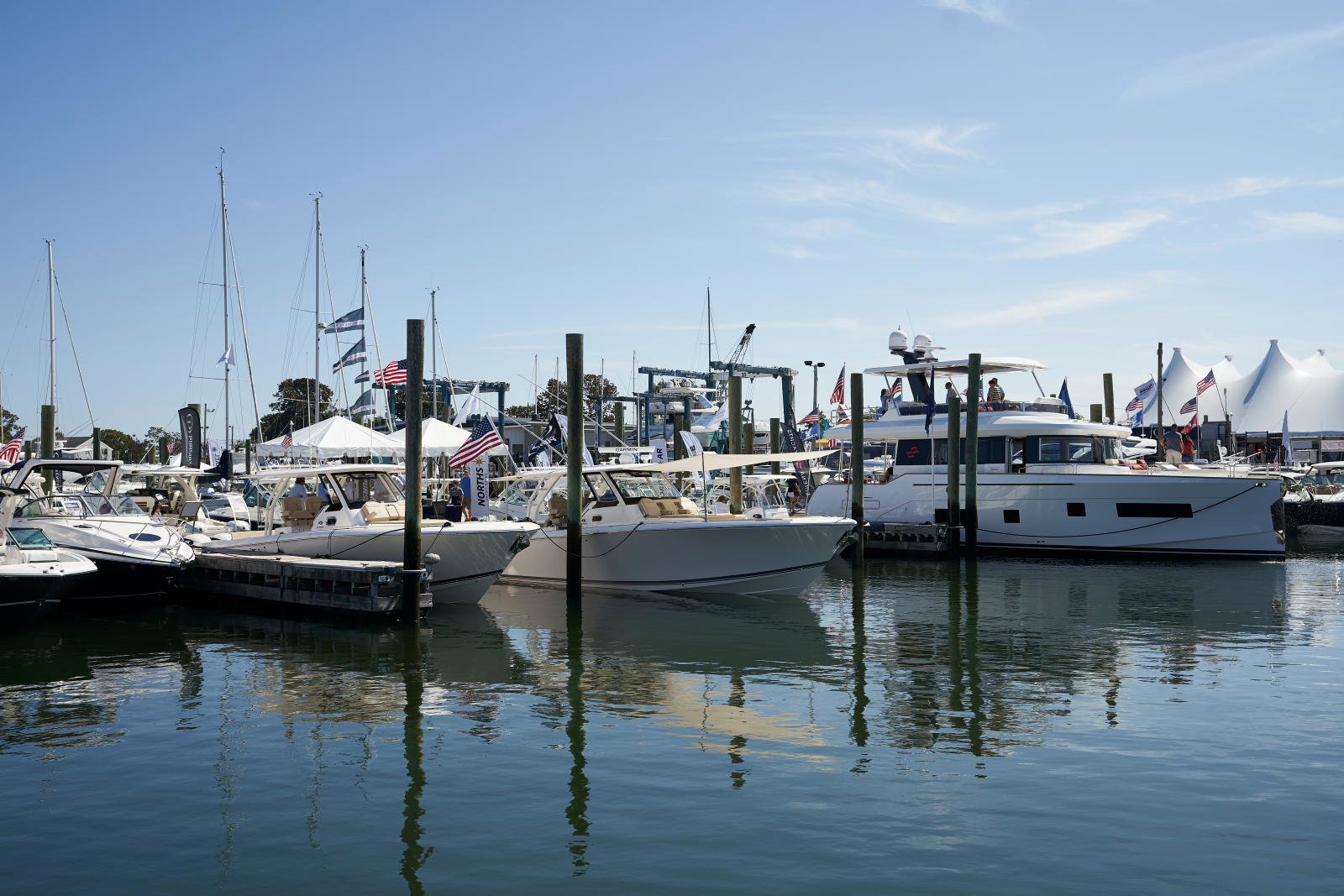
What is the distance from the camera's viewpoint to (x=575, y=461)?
795 inches

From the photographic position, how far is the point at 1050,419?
30234mm

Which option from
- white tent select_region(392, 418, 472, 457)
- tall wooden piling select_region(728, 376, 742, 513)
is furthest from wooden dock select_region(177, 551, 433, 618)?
tall wooden piling select_region(728, 376, 742, 513)

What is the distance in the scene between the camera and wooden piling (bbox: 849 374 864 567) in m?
27.2

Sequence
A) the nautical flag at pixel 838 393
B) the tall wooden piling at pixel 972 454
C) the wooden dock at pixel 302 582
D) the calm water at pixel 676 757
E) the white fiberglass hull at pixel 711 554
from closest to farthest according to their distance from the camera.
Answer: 1. the calm water at pixel 676 757
2. the wooden dock at pixel 302 582
3. the white fiberglass hull at pixel 711 554
4. the tall wooden piling at pixel 972 454
5. the nautical flag at pixel 838 393

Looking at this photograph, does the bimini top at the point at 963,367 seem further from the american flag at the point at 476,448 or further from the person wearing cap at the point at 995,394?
the american flag at the point at 476,448

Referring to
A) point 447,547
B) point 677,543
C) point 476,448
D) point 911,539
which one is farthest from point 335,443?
point 911,539

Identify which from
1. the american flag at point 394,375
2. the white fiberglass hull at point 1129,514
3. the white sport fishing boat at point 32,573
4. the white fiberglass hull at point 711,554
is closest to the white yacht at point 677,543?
the white fiberglass hull at point 711,554

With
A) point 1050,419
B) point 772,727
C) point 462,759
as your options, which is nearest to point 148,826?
point 462,759

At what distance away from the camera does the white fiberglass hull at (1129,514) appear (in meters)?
28.1

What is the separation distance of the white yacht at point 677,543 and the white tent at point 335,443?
8014 millimetres

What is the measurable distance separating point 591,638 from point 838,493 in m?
17.2

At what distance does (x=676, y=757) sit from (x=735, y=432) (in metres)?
18.0

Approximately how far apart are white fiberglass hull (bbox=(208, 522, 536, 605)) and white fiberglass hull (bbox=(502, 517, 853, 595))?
1.85m

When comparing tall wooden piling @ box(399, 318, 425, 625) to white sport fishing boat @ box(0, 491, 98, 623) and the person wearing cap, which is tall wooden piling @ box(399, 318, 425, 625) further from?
the person wearing cap
